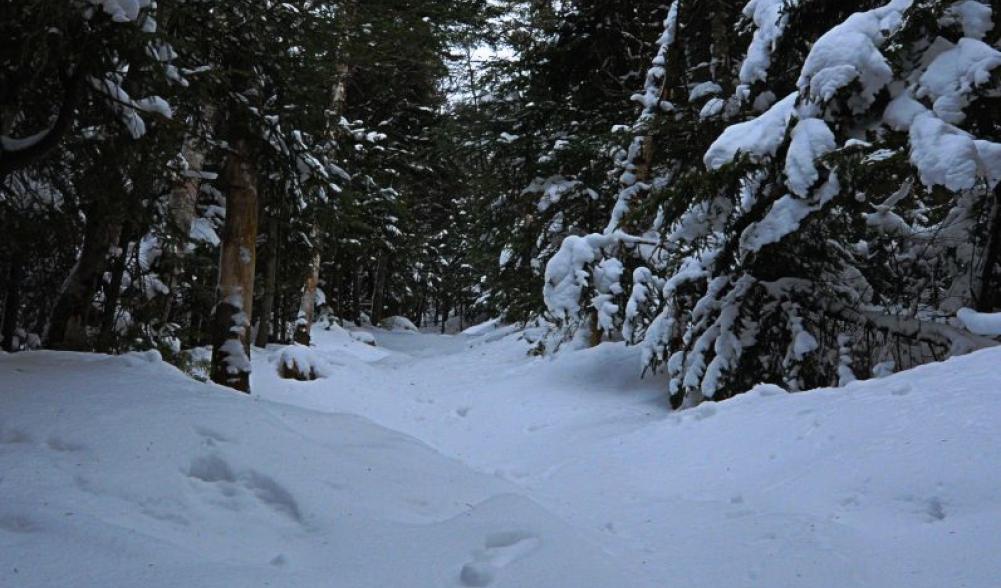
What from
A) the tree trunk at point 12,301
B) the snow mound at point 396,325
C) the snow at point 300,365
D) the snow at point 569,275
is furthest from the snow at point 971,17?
the snow mound at point 396,325

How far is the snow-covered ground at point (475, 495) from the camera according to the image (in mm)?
2572

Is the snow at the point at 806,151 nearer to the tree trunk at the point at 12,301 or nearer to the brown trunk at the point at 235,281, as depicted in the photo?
the brown trunk at the point at 235,281

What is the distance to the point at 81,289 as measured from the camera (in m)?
5.71

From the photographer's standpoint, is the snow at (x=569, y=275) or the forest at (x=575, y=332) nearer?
the forest at (x=575, y=332)

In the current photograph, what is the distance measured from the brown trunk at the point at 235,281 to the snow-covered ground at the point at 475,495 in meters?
2.08

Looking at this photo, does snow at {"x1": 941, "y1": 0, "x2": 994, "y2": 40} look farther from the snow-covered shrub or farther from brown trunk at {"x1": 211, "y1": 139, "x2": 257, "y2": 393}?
brown trunk at {"x1": 211, "y1": 139, "x2": 257, "y2": 393}

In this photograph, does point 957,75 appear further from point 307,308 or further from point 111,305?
point 307,308

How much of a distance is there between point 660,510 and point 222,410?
9.51ft

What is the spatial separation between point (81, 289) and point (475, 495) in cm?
424

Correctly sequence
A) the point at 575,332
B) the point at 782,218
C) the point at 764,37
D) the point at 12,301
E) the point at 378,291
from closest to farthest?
1. the point at 782,218
2. the point at 12,301
3. the point at 764,37
4. the point at 575,332
5. the point at 378,291

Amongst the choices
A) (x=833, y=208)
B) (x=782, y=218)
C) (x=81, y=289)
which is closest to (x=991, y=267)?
(x=833, y=208)

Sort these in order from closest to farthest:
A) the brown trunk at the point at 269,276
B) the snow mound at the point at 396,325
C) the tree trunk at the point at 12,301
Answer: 1. the tree trunk at the point at 12,301
2. the brown trunk at the point at 269,276
3. the snow mound at the point at 396,325

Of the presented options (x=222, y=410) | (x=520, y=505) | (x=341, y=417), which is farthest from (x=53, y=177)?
(x=520, y=505)

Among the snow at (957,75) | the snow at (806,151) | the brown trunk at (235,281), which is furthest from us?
the brown trunk at (235,281)
